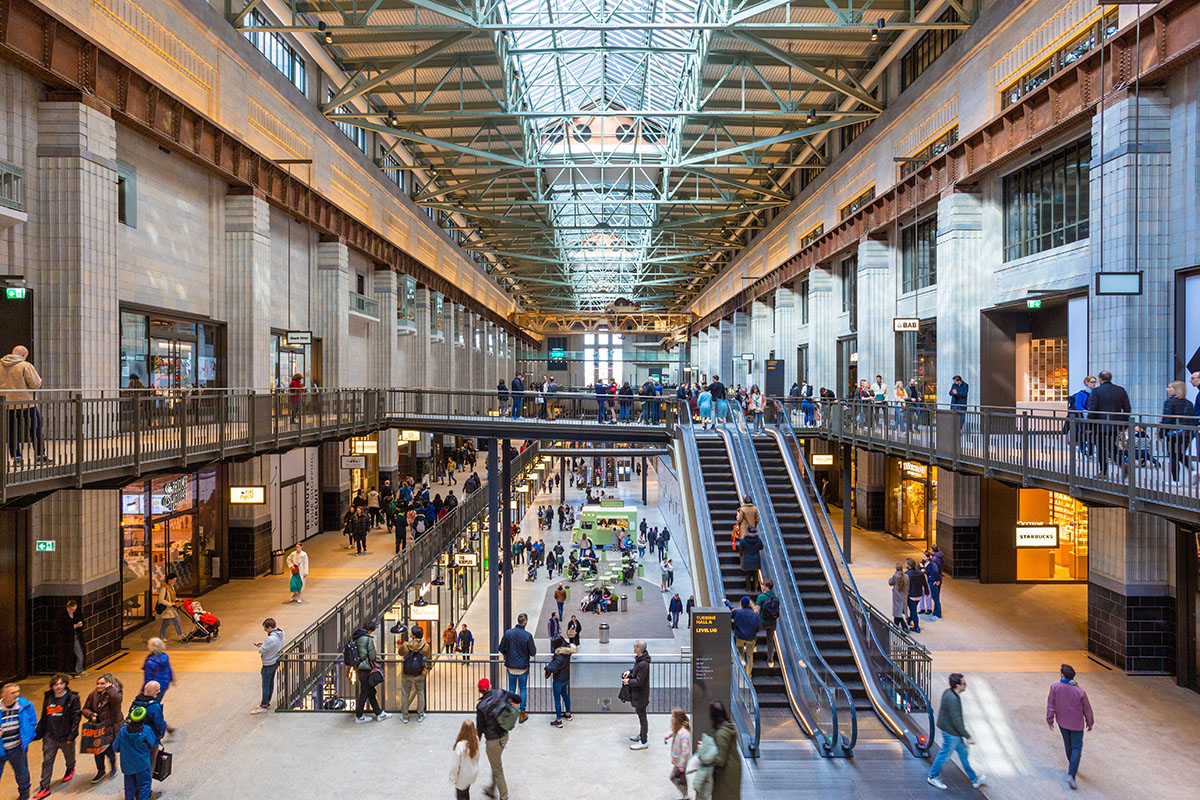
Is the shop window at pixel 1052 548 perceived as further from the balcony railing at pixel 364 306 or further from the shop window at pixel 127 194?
the balcony railing at pixel 364 306

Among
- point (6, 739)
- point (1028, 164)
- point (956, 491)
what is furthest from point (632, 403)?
point (6, 739)

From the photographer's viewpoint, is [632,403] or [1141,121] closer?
[1141,121]

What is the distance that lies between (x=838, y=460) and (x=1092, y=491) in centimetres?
2180

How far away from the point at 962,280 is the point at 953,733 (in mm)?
14163

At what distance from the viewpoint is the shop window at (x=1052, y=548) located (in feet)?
63.4

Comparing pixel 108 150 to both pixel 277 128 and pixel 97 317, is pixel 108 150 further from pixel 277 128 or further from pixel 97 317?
pixel 277 128

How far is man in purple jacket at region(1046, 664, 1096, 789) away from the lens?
902cm

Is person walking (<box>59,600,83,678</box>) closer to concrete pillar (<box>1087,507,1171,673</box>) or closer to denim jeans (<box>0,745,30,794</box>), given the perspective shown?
denim jeans (<box>0,745,30,794</box>)

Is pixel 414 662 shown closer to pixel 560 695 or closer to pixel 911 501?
pixel 560 695

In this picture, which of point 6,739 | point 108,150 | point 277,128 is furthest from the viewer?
point 277,128

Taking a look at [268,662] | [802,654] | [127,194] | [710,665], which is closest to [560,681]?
[710,665]

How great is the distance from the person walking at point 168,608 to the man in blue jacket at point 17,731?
18.9 ft

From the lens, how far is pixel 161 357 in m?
16.3

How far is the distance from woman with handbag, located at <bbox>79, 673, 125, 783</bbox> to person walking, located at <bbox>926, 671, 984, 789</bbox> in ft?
31.7
